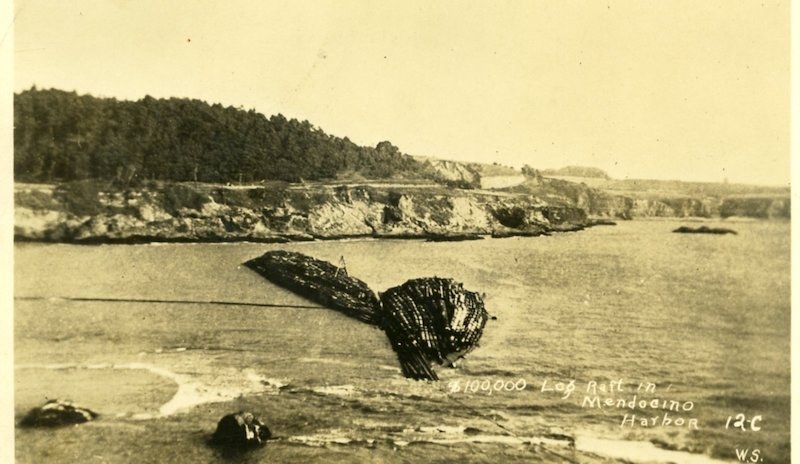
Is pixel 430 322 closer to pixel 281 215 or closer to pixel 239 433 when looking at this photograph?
pixel 281 215

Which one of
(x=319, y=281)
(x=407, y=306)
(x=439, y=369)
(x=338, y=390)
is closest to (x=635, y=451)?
(x=439, y=369)

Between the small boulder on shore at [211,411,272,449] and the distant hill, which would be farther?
the distant hill

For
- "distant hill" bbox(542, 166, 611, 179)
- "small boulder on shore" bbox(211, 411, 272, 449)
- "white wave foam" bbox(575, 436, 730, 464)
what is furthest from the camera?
"distant hill" bbox(542, 166, 611, 179)

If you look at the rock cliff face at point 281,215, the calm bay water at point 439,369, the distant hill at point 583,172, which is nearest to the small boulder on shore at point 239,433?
the calm bay water at point 439,369

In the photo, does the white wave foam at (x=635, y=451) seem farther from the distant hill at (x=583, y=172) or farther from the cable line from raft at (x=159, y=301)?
the cable line from raft at (x=159, y=301)

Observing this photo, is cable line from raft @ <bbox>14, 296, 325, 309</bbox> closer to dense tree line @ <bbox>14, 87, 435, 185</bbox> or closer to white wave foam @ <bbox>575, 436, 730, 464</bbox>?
dense tree line @ <bbox>14, 87, 435, 185</bbox>

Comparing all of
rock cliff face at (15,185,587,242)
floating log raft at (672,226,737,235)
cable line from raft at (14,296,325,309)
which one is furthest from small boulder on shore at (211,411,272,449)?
floating log raft at (672,226,737,235)

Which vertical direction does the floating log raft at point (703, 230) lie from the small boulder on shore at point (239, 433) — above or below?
above
